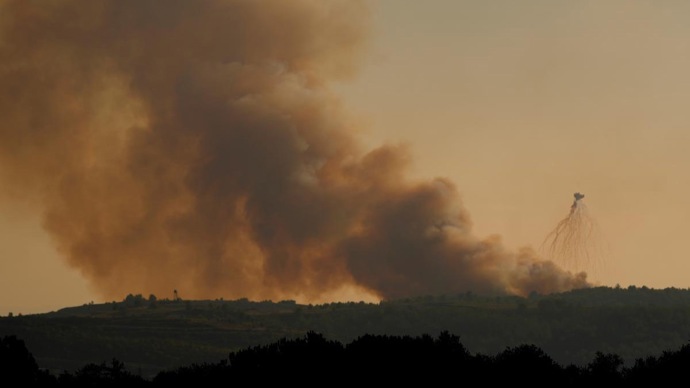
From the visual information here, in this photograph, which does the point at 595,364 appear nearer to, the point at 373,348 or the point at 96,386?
the point at 373,348

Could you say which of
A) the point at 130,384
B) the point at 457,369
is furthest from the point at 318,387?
the point at 130,384

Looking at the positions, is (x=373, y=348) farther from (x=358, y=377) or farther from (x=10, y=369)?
(x=10, y=369)

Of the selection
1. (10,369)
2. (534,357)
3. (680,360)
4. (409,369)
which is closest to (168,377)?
(10,369)

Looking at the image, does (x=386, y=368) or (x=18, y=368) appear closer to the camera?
(x=386, y=368)

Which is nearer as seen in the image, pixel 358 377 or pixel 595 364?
pixel 358 377

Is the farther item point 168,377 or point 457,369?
point 168,377

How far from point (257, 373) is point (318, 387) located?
9092 mm

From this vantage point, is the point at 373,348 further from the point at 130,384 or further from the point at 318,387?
the point at 130,384

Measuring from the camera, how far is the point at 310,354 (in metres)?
142

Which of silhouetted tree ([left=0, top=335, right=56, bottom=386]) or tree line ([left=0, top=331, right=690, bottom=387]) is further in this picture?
silhouetted tree ([left=0, top=335, right=56, bottom=386])

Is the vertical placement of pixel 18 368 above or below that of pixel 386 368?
above

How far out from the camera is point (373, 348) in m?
142

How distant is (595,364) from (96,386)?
161 ft

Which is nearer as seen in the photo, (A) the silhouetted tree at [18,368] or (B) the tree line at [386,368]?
(B) the tree line at [386,368]
